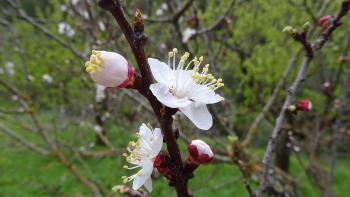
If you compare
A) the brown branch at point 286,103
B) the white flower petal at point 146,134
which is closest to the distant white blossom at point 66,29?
the brown branch at point 286,103

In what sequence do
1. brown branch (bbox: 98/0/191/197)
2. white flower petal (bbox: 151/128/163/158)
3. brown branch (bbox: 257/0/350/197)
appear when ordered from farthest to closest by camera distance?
brown branch (bbox: 257/0/350/197) < white flower petal (bbox: 151/128/163/158) < brown branch (bbox: 98/0/191/197)

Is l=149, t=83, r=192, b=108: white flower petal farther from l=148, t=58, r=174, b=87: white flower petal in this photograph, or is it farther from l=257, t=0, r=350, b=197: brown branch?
l=257, t=0, r=350, b=197: brown branch

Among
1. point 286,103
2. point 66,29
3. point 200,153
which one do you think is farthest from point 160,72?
point 66,29

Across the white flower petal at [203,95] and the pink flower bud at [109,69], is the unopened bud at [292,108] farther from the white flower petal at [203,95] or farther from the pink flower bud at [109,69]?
the pink flower bud at [109,69]

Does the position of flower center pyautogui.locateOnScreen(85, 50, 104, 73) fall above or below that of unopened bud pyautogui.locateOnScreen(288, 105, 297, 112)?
above

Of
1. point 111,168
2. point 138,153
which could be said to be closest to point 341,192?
point 111,168

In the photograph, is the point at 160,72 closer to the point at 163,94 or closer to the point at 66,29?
the point at 163,94

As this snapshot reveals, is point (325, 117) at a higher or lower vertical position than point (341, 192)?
higher

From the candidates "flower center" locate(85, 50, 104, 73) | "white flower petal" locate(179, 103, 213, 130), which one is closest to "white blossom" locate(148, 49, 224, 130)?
"white flower petal" locate(179, 103, 213, 130)

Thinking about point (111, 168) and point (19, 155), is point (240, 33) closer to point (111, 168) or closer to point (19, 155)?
point (111, 168)
